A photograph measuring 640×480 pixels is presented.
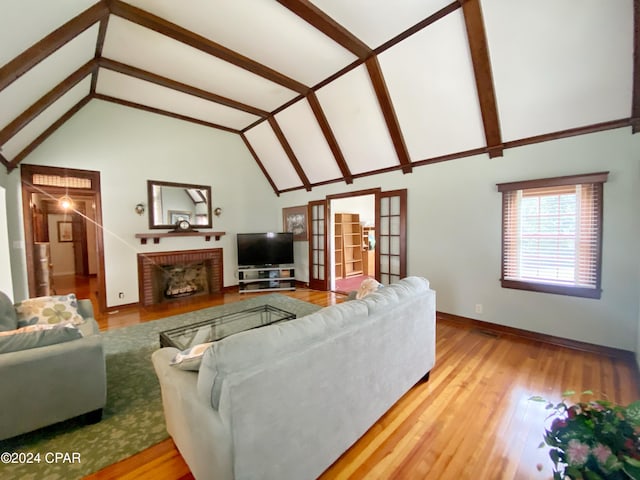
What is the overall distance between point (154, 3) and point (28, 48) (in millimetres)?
1158

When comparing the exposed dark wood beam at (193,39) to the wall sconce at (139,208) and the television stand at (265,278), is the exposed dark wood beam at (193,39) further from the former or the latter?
the television stand at (265,278)

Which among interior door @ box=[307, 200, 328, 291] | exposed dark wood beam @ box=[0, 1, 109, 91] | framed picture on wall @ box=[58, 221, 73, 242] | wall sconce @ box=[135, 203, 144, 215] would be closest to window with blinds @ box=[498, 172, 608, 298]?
interior door @ box=[307, 200, 328, 291]

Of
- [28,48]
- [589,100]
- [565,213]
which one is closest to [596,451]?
[565,213]

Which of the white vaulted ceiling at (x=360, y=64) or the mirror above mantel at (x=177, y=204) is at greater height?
the white vaulted ceiling at (x=360, y=64)

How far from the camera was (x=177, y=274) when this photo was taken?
17.7 feet

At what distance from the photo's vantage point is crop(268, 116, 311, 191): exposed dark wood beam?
5.23 meters

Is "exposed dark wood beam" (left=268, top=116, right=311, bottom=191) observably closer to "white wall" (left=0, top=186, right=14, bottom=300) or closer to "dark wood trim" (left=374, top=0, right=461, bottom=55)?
"dark wood trim" (left=374, top=0, right=461, bottom=55)

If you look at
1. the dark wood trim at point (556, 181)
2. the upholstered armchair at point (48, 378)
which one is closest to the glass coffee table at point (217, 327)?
the upholstered armchair at point (48, 378)

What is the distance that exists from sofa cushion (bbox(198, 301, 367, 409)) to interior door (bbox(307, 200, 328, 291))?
4.47 meters

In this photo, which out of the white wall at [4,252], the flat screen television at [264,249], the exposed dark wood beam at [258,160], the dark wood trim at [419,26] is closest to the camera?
the dark wood trim at [419,26]

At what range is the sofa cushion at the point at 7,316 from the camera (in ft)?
6.70

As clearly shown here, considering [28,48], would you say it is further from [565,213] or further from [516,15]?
[565,213]

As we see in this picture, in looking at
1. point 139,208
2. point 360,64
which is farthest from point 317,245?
point 360,64

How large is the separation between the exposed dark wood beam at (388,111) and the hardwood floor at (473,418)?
2800 mm
